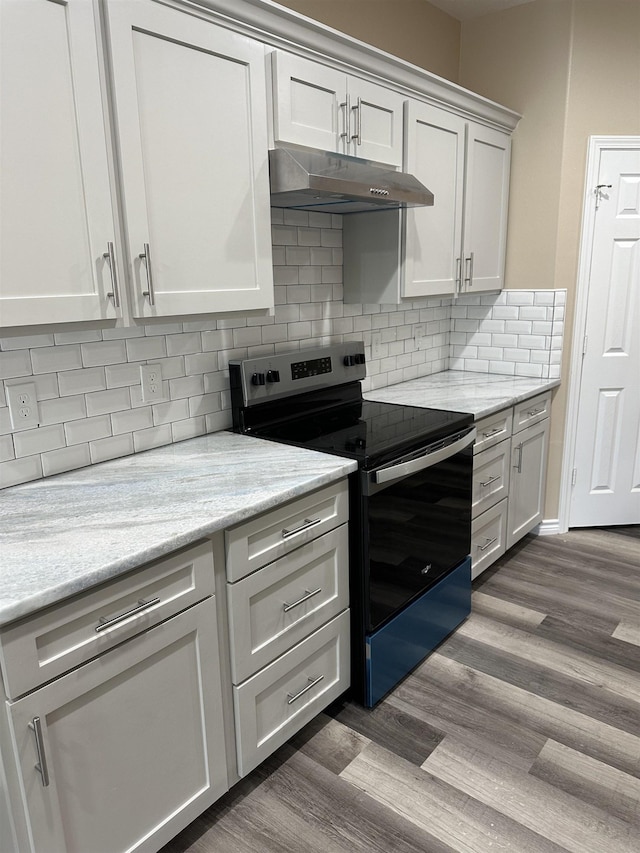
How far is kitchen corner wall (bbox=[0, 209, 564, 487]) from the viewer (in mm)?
1828

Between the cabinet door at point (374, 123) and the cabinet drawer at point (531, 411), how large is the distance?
52.0 inches

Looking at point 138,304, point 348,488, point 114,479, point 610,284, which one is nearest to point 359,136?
point 138,304

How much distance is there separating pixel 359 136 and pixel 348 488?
130 centimetres

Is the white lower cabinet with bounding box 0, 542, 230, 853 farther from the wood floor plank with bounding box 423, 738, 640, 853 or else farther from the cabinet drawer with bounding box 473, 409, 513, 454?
the cabinet drawer with bounding box 473, 409, 513, 454

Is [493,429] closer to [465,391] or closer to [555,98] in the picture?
[465,391]

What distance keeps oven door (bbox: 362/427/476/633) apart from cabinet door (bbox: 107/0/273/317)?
0.78 m

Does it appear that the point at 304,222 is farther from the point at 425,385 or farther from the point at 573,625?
the point at 573,625

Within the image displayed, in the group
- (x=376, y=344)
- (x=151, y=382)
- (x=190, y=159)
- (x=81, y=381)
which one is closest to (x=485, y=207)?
(x=376, y=344)

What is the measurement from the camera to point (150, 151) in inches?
64.2

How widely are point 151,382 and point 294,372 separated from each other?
0.60 meters

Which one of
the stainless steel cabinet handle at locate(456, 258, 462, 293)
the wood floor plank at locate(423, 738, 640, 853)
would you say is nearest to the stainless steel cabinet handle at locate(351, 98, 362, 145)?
the stainless steel cabinet handle at locate(456, 258, 462, 293)

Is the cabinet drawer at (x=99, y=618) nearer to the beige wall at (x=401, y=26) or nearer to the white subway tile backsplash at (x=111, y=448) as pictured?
the white subway tile backsplash at (x=111, y=448)

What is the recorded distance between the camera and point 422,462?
2.20 m

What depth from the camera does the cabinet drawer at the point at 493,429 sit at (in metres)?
2.71
